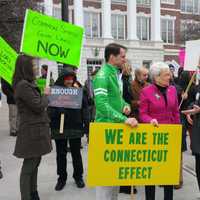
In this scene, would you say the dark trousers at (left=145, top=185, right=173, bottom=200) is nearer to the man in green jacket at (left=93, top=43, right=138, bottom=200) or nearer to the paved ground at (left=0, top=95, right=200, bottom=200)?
the man in green jacket at (left=93, top=43, right=138, bottom=200)

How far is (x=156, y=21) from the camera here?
165 feet

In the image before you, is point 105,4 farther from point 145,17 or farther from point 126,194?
point 126,194

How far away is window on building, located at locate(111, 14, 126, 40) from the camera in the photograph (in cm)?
4872

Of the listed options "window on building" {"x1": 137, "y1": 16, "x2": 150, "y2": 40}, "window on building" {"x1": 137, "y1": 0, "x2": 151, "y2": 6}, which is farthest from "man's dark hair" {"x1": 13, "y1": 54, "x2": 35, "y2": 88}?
"window on building" {"x1": 137, "y1": 0, "x2": 151, "y2": 6}

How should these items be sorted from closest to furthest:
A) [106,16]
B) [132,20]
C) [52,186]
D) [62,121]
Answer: [62,121] → [52,186] → [106,16] → [132,20]

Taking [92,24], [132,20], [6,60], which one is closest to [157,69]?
[6,60]

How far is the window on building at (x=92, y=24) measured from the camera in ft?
153

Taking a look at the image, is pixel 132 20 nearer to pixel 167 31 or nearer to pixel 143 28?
pixel 143 28

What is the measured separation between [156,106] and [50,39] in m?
1.90

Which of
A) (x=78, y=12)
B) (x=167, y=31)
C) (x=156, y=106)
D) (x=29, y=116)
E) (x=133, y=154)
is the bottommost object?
(x=133, y=154)

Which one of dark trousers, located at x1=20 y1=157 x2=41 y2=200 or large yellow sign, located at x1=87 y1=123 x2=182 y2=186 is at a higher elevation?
large yellow sign, located at x1=87 y1=123 x2=182 y2=186

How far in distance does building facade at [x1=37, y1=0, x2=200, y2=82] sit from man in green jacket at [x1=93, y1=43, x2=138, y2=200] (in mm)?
38639

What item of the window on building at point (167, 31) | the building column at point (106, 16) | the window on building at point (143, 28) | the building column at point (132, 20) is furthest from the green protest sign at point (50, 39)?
the window on building at point (167, 31)

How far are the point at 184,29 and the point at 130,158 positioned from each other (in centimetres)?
4891
